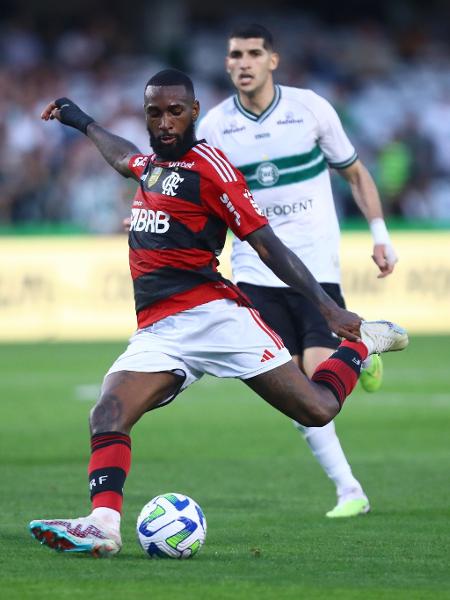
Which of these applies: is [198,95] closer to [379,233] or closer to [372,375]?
[379,233]

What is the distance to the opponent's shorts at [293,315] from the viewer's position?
8.91 metres

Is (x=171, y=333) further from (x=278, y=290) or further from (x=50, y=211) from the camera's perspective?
(x=50, y=211)

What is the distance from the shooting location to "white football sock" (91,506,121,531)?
663 cm

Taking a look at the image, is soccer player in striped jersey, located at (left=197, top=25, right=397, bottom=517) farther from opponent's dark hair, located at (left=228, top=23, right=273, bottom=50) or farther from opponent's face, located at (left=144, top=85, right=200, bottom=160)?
opponent's face, located at (left=144, top=85, right=200, bottom=160)

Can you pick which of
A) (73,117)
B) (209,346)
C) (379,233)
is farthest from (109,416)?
(379,233)

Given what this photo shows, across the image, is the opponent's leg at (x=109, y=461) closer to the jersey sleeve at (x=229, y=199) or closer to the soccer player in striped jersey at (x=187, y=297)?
the soccer player in striped jersey at (x=187, y=297)

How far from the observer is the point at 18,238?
826 inches

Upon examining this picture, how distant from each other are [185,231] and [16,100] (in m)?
17.3

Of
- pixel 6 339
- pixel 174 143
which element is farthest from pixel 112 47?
pixel 174 143

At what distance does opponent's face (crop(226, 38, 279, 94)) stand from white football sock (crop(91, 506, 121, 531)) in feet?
10.8

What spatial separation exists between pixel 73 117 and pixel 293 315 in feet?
5.98

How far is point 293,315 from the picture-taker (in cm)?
901

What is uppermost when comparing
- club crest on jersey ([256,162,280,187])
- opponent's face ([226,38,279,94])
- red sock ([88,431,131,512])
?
opponent's face ([226,38,279,94])

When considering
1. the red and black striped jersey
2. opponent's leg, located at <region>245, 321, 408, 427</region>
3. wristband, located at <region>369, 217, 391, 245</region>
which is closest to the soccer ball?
opponent's leg, located at <region>245, 321, 408, 427</region>
